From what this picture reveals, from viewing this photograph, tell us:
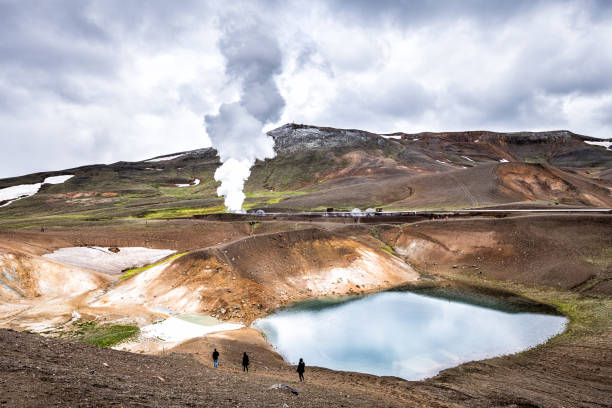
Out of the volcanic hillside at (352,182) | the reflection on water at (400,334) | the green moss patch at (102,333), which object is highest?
the volcanic hillside at (352,182)

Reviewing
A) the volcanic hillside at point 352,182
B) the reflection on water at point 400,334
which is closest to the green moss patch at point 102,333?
the reflection on water at point 400,334

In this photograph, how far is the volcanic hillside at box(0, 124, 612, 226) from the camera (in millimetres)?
86312

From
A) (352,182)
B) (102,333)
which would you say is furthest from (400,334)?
(352,182)

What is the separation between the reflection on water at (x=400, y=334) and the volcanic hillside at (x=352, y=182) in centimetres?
4724

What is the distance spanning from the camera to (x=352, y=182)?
136 m

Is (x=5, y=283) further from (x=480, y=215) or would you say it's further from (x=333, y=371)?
(x=480, y=215)

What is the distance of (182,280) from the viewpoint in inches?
1421

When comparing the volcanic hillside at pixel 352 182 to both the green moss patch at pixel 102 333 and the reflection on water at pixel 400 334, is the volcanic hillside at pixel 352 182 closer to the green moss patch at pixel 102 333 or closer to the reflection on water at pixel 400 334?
the reflection on water at pixel 400 334

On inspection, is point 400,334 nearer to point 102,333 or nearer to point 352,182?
point 102,333

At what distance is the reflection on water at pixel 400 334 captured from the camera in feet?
78.3

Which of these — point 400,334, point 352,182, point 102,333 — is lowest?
point 102,333

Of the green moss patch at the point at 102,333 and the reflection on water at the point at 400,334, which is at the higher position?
the reflection on water at the point at 400,334

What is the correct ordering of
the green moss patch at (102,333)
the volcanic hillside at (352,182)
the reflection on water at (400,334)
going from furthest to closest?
the volcanic hillside at (352,182)
the reflection on water at (400,334)
the green moss patch at (102,333)

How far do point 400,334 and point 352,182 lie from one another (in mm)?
109820
